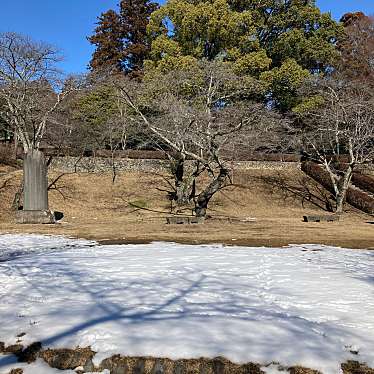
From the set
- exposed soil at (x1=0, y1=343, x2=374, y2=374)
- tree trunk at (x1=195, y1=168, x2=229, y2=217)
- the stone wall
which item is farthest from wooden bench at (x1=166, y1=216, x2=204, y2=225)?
exposed soil at (x1=0, y1=343, x2=374, y2=374)

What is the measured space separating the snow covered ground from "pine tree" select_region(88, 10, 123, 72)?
30403 millimetres

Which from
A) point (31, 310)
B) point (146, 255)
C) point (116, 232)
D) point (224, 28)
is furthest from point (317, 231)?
point (224, 28)

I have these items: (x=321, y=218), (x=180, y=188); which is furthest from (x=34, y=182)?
(x=321, y=218)

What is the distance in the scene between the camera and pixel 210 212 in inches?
747

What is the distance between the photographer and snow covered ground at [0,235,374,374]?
3.10m

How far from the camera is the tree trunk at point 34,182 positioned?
45.1 ft

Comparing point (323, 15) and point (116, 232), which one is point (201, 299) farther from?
point (323, 15)

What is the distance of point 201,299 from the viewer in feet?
14.4

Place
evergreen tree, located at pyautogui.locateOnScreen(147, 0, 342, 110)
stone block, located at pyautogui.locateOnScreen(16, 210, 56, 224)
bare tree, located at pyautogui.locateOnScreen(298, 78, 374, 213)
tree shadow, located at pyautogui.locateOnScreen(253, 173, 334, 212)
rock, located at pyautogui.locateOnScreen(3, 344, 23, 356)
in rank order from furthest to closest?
1. evergreen tree, located at pyautogui.locateOnScreen(147, 0, 342, 110)
2. tree shadow, located at pyautogui.locateOnScreen(253, 173, 334, 212)
3. bare tree, located at pyautogui.locateOnScreen(298, 78, 374, 213)
4. stone block, located at pyautogui.locateOnScreen(16, 210, 56, 224)
5. rock, located at pyautogui.locateOnScreen(3, 344, 23, 356)

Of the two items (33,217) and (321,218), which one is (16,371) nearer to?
(33,217)

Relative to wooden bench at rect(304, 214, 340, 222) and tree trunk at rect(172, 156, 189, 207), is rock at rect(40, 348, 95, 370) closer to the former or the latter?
wooden bench at rect(304, 214, 340, 222)

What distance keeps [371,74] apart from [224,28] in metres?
10.8

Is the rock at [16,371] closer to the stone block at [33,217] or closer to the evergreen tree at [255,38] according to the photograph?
the stone block at [33,217]

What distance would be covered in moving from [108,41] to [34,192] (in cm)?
2541
